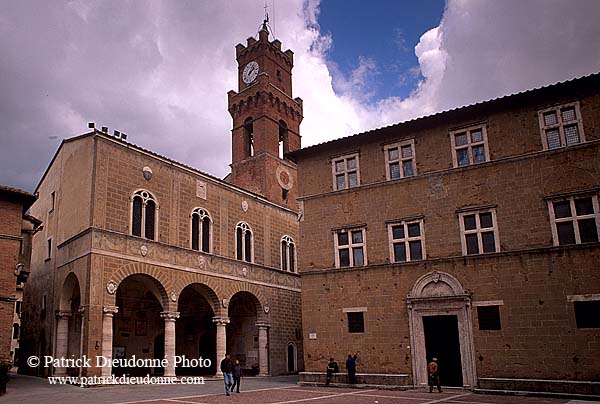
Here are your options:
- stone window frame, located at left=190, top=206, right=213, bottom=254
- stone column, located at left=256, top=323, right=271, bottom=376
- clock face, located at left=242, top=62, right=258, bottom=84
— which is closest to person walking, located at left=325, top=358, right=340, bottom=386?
stone column, located at left=256, top=323, right=271, bottom=376

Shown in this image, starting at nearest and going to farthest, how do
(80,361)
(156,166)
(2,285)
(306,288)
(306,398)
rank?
1. (306,398)
2. (80,361)
3. (2,285)
4. (306,288)
5. (156,166)

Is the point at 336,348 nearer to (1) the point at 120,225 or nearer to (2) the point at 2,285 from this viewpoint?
(1) the point at 120,225

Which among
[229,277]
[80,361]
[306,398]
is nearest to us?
[306,398]

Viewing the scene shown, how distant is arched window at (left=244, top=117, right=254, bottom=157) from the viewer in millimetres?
43062

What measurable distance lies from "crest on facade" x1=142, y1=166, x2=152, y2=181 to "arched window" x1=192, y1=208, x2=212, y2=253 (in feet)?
10.4

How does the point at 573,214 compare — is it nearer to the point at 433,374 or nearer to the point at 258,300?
the point at 433,374

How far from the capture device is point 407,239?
2177cm

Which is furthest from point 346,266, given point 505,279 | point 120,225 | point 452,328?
point 120,225

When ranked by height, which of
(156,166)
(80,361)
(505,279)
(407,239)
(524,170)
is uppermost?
(156,166)

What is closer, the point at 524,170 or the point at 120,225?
the point at 524,170

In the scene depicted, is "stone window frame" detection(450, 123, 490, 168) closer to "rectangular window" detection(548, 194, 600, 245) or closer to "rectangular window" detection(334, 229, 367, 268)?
"rectangular window" detection(548, 194, 600, 245)

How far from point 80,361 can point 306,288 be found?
388 inches

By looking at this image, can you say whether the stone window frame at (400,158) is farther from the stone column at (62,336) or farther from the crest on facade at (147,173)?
the stone column at (62,336)

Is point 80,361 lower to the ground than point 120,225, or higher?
lower
